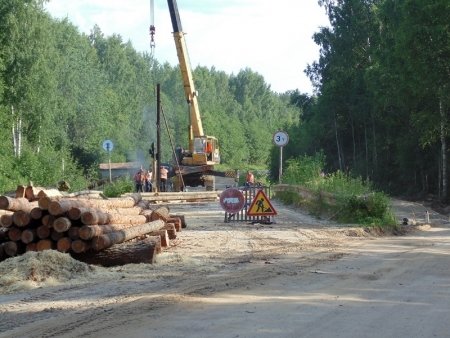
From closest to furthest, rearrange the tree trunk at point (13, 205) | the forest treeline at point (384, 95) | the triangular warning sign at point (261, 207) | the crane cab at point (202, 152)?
the tree trunk at point (13, 205) < the triangular warning sign at point (261, 207) < the forest treeline at point (384, 95) < the crane cab at point (202, 152)

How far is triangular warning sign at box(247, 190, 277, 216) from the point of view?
71.0 feet

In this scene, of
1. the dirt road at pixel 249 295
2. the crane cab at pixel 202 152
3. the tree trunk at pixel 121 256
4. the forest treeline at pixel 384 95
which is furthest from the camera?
the crane cab at pixel 202 152

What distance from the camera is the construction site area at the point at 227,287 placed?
834 cm

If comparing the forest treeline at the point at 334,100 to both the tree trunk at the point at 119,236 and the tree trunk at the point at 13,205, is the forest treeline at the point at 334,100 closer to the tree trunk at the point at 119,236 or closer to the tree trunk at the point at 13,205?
the tree trunk at the point at 119,236

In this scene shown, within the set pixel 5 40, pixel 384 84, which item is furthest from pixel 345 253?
pixel 5 40

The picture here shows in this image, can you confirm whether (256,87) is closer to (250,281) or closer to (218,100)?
(218,100)

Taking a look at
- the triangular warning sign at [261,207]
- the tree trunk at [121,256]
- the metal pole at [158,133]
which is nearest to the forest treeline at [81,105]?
the metal pole at [158,133]

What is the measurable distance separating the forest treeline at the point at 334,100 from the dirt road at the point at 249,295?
21513mm

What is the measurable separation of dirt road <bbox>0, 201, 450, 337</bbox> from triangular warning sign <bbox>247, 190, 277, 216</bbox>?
180 inches

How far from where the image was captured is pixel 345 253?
50.5ft

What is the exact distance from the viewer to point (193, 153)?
142 ft

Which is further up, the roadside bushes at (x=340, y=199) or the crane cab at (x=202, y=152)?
the crane cab at (x=202, y=152)

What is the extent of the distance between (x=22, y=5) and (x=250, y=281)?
1506 inches

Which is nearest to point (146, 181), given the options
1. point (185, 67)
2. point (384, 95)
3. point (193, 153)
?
point (193, 153)
